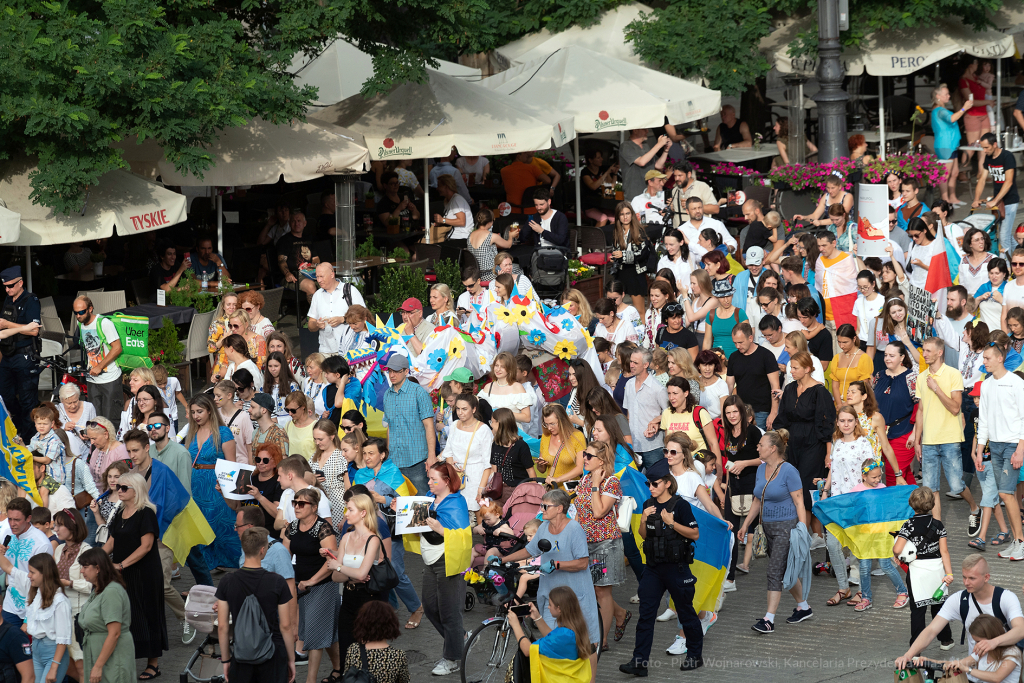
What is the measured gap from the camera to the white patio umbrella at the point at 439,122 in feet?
57.9

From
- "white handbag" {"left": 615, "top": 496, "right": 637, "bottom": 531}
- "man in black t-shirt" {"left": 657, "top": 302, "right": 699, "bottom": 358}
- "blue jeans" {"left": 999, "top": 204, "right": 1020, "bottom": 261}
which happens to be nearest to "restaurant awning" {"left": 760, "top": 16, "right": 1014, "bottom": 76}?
"blue jeans" {"left": 999, "top": 204, "right": 1020, "bottom": 261}

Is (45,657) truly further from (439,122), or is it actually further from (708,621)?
(439,122)

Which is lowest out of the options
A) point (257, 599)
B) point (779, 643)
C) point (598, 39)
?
point (779, 643)

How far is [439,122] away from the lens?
17.8 m

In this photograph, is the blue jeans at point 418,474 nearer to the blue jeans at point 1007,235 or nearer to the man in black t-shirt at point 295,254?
the man in black t-shirt at point 295,254

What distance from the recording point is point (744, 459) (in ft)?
37.0

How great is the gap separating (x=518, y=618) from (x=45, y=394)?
840 centimetres

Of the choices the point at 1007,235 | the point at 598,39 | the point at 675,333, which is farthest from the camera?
the point at 598,39

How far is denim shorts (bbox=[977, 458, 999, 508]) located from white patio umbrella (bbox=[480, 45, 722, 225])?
839 cm

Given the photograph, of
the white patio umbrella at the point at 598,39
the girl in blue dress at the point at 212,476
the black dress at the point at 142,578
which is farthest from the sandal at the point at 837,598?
the white patio umbrella at the point at 598,39

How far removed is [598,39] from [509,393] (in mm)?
11247

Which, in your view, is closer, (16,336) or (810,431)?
(810,431)

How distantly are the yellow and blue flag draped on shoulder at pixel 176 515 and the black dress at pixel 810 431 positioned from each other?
4.75m

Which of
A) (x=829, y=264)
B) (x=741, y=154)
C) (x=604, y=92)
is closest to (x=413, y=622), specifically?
(x=829, y=264)
